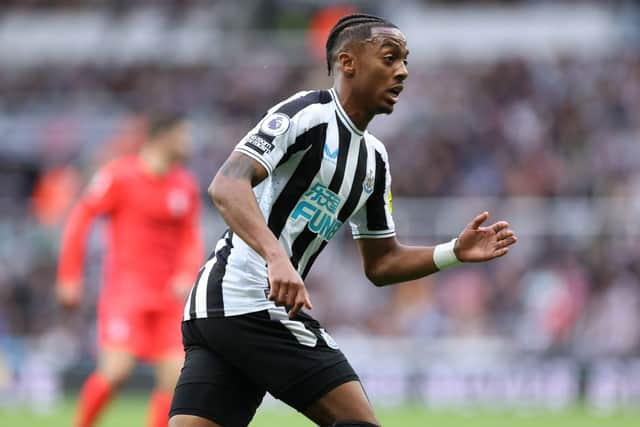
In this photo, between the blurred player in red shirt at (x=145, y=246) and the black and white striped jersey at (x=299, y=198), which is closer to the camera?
the black and white striped jersey at (x=299, y=198)

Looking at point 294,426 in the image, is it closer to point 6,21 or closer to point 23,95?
point 23,95

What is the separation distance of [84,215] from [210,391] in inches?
161

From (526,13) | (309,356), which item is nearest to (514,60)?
(526,13)

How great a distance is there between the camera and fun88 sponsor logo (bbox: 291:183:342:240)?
505 centimetres

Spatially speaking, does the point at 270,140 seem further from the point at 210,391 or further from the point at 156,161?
the point at 156,161

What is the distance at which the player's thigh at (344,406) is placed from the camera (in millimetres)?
4953

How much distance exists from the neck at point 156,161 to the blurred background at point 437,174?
17.7ft

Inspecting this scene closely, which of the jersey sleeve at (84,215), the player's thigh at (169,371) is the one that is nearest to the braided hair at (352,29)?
the player's thigh at (169,371)

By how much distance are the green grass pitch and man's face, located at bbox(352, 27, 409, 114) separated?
6.63 metres

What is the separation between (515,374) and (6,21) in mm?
16287

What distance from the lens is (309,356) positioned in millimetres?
5016

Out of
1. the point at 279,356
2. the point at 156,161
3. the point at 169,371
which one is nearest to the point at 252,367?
the point at 279,356

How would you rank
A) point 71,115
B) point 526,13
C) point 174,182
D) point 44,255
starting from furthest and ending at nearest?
point 526,13 < point 71,115 < point 44,255 < point 174,182

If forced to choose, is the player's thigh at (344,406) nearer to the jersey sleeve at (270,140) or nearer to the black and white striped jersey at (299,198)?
the black and white striped jersey at (299,198)
